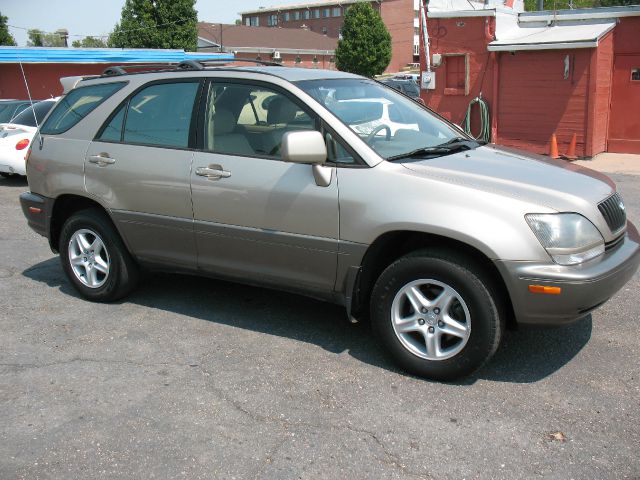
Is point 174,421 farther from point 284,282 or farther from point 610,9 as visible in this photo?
point 610,9

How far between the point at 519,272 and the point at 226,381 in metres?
1.83

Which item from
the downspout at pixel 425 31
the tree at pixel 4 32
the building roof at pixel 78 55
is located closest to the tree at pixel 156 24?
the tree at pixel 4 32

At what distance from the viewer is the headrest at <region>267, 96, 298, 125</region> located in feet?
14.4

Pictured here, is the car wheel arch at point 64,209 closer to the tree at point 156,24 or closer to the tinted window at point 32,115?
the tinted window at point 32,115

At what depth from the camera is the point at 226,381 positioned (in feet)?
13.1

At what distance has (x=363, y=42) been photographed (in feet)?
165

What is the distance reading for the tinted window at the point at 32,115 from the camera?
1205 cm

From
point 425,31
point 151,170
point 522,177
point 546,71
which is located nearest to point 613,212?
point 522,177

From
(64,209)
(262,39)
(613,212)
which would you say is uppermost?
(262,39)

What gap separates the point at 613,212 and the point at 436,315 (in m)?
1.24

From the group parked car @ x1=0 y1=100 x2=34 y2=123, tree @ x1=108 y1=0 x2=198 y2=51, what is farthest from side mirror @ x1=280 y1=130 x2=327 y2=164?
tree @ x1=108 y1=0 x2=198 y2=51

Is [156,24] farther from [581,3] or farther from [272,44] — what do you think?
[581,3]

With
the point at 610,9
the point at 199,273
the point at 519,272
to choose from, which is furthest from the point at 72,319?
the point at 610,9

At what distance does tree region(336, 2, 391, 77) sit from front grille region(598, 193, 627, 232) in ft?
156
